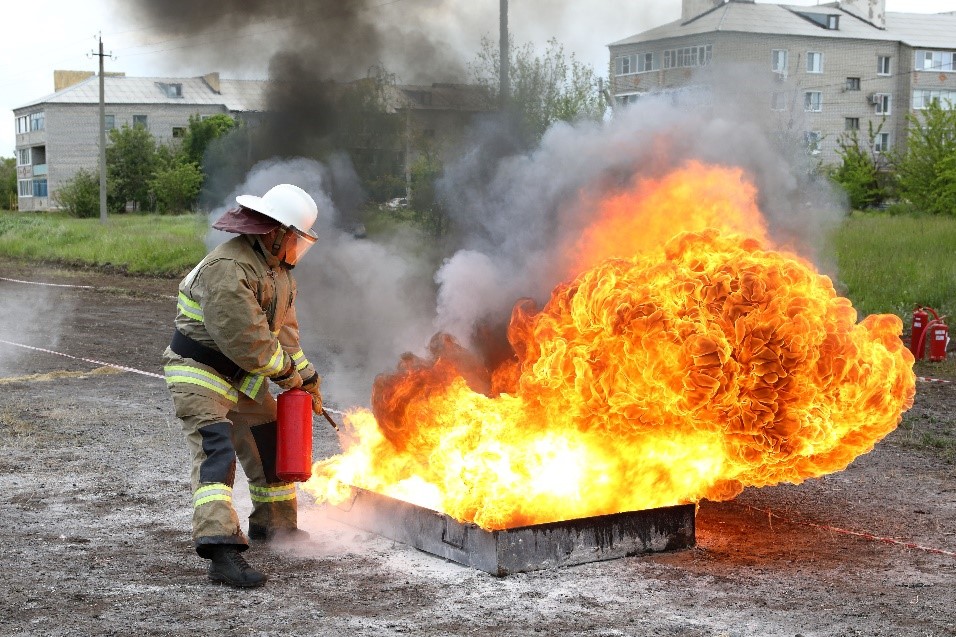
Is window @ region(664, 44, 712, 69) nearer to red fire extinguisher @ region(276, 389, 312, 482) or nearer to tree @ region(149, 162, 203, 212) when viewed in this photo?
red fire extinguisher @ region(276, 389, 312, 482)

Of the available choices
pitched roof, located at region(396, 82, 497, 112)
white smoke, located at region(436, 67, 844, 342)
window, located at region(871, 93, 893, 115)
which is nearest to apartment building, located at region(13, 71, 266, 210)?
window, located at region(871, 93, 893, 115)

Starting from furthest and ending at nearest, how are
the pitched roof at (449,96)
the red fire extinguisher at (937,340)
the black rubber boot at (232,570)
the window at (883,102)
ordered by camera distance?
the window at (883,102) < the red fire extinguisher at (937,340) < the pitched roof at (449,96) < the black rubber boot at (232,570)

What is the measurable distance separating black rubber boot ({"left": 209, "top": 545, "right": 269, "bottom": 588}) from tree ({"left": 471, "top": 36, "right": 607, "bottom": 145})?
5.98 meters

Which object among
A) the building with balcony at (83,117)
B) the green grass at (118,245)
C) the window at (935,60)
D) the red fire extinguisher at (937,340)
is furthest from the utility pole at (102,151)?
the window at (935,60)

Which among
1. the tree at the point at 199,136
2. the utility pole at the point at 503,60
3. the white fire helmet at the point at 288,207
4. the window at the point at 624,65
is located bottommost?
the white fire helmet at the point at 288,207

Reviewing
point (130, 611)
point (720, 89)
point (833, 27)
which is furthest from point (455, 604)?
point (833, 27)

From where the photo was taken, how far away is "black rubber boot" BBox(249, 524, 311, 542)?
19.0 ft

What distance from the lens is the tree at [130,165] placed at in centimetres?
6316

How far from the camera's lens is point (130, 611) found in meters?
4.68

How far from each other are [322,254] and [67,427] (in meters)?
3.70

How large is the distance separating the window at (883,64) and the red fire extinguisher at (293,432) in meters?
62.5

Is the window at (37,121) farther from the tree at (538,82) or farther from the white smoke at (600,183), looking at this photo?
the white smoke at (600,183)

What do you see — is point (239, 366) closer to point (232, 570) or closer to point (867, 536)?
point (232, 570)

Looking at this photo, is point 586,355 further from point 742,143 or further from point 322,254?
point 322,254
